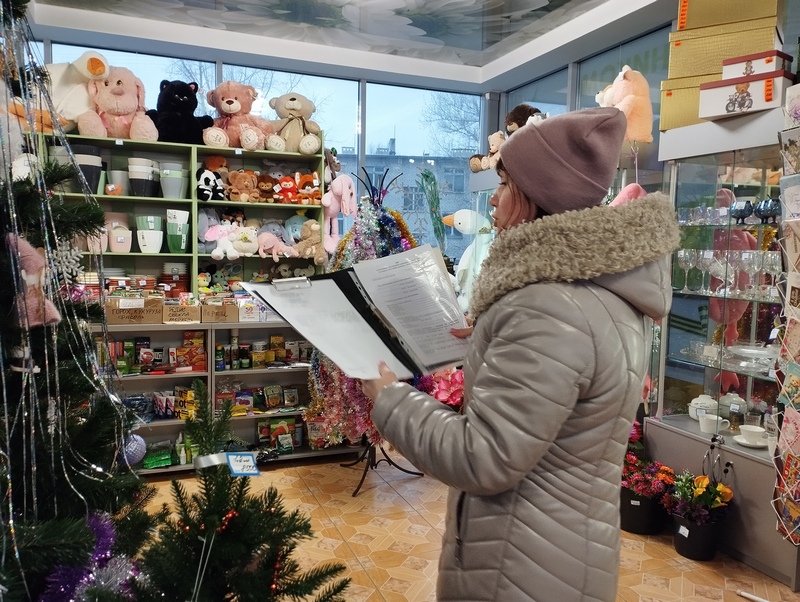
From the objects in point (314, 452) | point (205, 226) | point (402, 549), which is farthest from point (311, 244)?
point (402, 549)

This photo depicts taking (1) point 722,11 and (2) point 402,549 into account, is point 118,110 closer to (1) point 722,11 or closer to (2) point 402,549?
(2) point 402,549

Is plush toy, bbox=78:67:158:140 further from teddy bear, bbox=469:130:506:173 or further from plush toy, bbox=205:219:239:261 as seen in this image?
teddy bear, bbox=469:130:506:173

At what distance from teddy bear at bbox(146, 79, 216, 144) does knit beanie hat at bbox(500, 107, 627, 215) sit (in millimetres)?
3636

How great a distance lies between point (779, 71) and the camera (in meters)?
2.55

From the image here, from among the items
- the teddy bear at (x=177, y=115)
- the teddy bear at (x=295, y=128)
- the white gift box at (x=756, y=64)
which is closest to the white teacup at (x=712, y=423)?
the white gift box at (x=756, y=64)

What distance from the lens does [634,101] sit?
12.1 ft

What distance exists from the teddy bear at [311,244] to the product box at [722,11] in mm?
2600

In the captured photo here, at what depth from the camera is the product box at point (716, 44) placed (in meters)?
2.69

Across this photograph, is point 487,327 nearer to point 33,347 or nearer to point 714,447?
point 33,347

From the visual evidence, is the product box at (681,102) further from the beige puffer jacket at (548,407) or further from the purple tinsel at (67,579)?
the purple tinsel at (67,579)

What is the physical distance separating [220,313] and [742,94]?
3032 mm

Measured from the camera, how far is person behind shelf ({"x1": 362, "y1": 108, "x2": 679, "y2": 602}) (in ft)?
2.95

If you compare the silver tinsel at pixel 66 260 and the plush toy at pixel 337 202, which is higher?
the plush toy at pixel 337 202

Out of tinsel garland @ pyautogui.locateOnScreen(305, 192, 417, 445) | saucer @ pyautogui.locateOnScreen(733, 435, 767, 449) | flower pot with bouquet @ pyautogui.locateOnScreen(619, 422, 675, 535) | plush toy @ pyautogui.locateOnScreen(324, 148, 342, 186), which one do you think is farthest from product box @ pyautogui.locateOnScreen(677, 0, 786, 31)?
plush toy @ pyautogui.locateOnScreen(324, 148, 342, 186)
